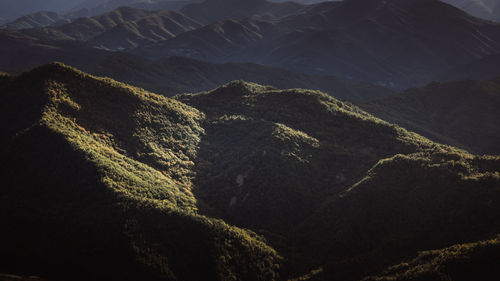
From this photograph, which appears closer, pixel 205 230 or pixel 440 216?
pixel 205 230

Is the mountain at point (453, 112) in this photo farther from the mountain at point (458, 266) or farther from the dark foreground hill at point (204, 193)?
the mountain at point (458, 266)

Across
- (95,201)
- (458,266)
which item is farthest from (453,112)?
(95,201)

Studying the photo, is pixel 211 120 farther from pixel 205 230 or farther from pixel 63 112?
pixel 205 230

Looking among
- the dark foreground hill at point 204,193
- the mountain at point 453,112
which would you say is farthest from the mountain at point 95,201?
the mountain at point 453,112

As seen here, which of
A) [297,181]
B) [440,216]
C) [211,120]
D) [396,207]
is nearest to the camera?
[440,216]

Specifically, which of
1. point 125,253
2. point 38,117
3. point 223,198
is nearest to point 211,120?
point 223,198

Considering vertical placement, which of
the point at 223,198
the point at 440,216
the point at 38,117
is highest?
the point at 38,117
